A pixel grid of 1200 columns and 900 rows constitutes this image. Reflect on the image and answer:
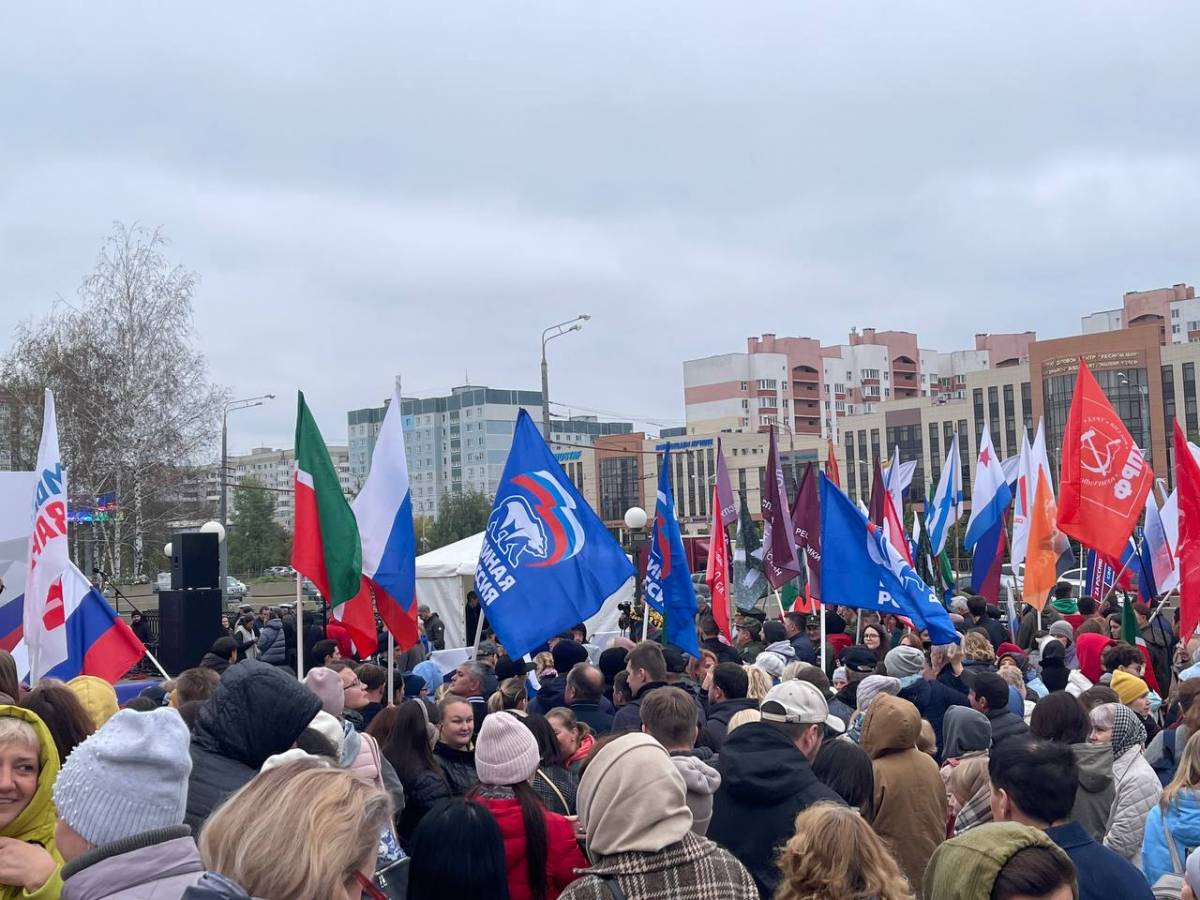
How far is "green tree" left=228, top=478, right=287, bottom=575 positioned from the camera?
74.4m

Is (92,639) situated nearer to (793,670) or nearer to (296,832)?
(793,670)

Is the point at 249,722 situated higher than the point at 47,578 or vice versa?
the point at 47,578

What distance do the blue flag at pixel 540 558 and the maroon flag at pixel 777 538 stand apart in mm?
5140

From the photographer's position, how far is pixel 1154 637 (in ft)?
42.5

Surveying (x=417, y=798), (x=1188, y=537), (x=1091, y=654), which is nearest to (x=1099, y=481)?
(x=1188, y=537)

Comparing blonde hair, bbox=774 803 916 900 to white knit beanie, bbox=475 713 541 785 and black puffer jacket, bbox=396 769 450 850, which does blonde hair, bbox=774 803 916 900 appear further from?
black puffer jacket, bbox=396 769 450 850

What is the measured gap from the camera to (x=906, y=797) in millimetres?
5652

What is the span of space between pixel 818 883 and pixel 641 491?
116 meters

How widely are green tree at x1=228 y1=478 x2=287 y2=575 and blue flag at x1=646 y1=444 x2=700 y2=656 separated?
209 ft

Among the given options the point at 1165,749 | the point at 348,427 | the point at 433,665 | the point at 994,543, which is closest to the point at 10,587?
the point at 433,665

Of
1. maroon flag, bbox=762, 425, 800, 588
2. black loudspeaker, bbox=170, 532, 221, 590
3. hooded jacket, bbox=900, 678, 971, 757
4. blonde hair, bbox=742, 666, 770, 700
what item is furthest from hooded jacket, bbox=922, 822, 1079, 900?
black loudspeaker, bbox=170, 532, 221, 590

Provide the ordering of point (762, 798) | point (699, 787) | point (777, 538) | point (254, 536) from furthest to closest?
point (254, 536)
point (777, 538)
point (762, 798)
point (699, 787)

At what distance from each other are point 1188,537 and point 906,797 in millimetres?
7195

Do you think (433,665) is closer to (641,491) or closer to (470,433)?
(641,491)
